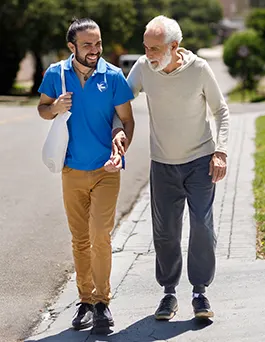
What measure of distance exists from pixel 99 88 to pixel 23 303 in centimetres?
181

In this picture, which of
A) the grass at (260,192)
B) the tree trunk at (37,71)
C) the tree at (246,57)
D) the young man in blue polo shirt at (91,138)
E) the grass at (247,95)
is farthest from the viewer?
the tree trunk at (37,71)

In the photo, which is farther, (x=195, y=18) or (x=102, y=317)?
(x=195, y=18)

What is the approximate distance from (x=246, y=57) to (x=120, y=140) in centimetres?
4011

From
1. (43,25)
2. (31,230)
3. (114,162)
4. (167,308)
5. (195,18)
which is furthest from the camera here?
(195,18)

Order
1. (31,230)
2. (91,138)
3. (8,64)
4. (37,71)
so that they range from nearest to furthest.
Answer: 1. (91,138)
2. (31,230)
3. (8,64)
4. (37,71)

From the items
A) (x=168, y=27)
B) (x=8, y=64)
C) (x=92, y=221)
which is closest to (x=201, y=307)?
(x=92, y=221)

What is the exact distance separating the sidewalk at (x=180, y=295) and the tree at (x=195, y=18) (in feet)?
212

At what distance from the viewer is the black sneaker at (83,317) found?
5.52 m

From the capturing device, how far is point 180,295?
6184 millimetres

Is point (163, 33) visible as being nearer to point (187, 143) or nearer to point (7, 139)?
point (187, 143)

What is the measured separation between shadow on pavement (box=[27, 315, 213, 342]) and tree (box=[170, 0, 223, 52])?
6715 cm

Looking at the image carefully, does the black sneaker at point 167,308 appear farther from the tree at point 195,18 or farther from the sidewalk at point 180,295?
the tree at point 195,18

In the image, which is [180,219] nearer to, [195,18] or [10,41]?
[10,41]

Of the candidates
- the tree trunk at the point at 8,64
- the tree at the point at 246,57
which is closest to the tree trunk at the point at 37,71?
the tree trunk at the point at 8,64
